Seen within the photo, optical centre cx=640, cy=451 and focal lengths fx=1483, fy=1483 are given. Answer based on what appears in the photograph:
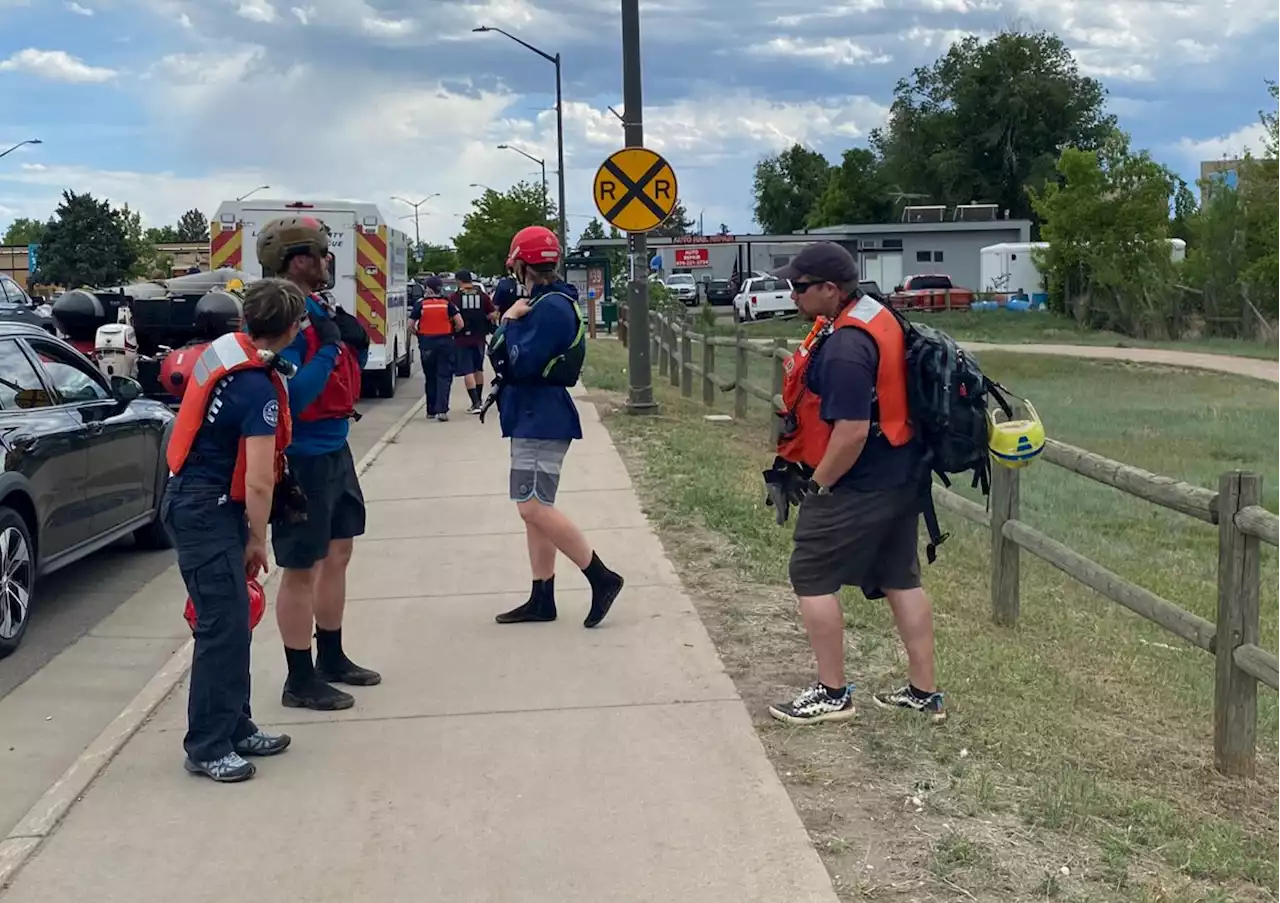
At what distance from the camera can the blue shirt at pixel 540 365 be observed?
21.5 feet

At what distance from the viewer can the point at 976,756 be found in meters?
4.88

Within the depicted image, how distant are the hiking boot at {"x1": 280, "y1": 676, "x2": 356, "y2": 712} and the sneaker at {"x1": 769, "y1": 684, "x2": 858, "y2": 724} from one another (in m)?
1.67

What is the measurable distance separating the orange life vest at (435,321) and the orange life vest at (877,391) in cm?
1203

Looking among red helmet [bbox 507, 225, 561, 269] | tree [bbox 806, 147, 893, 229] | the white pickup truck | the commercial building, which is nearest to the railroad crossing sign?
red helmet [bbox 507, 225, 561, 269]

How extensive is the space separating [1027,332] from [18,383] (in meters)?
39.0

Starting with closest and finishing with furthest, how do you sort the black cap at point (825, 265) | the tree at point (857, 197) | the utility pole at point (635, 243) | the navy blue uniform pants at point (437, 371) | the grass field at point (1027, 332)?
the black cap at point (825, 265) < the utility pole at point (635, 243) < the navy blue uniform pants at point (437, 371) < the grass field at point (1027, 332) < the tree at point (857, 197)

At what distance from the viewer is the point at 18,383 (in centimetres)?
777

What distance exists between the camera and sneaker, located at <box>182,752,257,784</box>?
491 cm

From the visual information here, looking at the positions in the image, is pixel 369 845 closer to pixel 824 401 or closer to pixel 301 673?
pixel 301 673

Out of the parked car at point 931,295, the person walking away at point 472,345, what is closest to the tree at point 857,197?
the parked car at point 931,295

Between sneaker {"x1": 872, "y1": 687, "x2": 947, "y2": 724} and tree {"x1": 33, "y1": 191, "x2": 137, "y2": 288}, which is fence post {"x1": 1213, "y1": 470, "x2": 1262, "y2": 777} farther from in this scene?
tree {"x1": 33, "y1": 191, "x2": 137, "y2": 288}

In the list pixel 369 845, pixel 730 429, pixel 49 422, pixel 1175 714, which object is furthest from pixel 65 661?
pixel 730 429

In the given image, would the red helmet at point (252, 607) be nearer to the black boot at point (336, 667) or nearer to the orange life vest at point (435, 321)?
the black boot at point (336, 667)

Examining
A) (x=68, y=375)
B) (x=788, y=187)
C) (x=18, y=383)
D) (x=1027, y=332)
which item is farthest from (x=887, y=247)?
(x=18, y=383)
